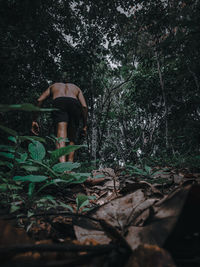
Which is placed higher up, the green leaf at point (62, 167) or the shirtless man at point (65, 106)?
the shirtless man at point (65, 106)

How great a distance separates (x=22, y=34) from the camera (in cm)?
249

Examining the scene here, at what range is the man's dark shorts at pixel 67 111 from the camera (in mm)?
2918

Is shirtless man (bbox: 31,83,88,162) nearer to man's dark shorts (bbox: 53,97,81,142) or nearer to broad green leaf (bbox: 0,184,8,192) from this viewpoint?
man's dark shorts (bbox: 53,97,81,142)

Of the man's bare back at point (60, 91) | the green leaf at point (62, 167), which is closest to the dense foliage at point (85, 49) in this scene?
the man's bare back at point (60, 91)

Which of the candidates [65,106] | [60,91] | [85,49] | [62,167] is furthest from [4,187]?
[85,49]

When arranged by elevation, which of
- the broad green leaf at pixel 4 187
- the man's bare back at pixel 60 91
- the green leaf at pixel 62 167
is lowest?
the broad green leaf at pixel 4 187

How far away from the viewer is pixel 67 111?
305 cm

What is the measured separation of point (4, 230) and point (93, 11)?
5.85 meters

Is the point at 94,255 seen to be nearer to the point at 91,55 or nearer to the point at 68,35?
the point at 91,55

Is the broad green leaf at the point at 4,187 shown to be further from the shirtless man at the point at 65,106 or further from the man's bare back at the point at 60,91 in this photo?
the man's bare back at the point at 60,91

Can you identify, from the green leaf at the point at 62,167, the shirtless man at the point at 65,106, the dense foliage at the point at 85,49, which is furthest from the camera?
the shirtless man at the point at 65,106

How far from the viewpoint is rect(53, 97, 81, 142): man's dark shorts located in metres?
2.92

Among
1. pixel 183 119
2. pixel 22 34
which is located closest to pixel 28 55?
pixel 22 34

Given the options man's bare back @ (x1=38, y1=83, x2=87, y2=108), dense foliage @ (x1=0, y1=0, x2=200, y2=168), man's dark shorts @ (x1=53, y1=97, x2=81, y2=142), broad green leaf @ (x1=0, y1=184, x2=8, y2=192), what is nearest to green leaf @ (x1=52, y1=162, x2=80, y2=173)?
broad green leaf @ (x1=0, y1=184, x2=8, y2=192)
